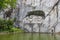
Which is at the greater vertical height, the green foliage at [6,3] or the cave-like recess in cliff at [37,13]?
the green foliage at [6,3]

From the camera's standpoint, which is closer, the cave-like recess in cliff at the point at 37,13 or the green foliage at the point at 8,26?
the green foliage at the point at 8,26

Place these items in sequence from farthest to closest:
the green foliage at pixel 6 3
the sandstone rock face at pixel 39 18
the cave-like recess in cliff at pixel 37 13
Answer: the cave-like recess in cliff at pixel 37 13 < the sandstone rock face at pixel 39 18 < the green foliage at pixel 6 3

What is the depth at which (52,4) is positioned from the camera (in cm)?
2397

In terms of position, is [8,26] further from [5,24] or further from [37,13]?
[37,13]

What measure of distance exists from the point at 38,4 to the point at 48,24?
2613 mm

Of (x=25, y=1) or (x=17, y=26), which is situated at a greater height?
(x=25, y=1)

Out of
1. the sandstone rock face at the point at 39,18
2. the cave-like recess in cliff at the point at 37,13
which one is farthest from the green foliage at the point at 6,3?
the cave-like recess in cliff at the point at 37,13

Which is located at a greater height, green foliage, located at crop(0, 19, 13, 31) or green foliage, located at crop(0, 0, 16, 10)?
green foliage, located at crop(0, 0, 16, 10)

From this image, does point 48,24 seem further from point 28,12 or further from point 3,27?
point 3,27

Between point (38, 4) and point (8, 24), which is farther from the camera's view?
point (38, 4)

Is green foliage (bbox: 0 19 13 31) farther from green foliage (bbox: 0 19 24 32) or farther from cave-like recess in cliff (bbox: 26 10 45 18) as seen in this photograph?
cave-like recess in cliff (bbox: 26 10 45 18)

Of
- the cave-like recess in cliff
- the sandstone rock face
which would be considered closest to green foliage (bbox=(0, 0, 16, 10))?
the sandstone rock face

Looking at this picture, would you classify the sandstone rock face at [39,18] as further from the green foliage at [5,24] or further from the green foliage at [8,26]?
the green foliage at [5,24]

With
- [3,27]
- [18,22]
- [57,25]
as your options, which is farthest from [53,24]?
[3,27]
